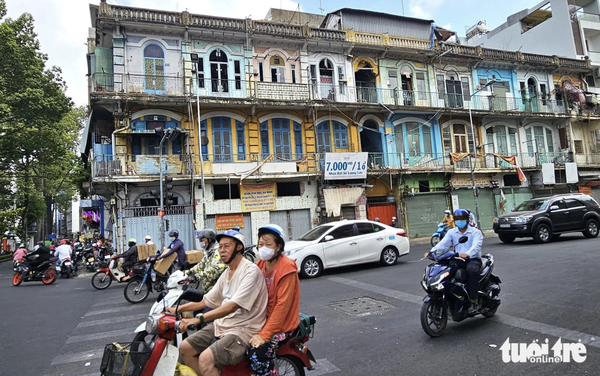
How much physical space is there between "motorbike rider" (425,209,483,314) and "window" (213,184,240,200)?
1415 cm

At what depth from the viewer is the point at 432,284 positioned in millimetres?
4855

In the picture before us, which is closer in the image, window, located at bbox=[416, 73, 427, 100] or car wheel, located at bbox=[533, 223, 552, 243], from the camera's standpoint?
car wheel, located at bbox=[533, 223, 552, 243]

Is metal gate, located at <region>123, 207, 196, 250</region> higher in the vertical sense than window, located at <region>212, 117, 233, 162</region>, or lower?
lower

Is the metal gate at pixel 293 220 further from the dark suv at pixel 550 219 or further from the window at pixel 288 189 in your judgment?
the dark suv at pixel 550 219

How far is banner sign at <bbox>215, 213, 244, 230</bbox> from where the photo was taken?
18375mm

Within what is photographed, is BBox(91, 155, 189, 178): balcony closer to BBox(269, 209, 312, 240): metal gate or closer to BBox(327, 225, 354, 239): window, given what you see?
BBox(269, 209, 312, 240): metal gate

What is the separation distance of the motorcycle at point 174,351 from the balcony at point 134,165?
14.8 meters

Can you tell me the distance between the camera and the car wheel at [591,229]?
1483 cm

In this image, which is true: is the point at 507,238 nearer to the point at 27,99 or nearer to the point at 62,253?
the point at 62,253

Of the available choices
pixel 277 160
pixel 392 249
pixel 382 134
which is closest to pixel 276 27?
pixel 277 160

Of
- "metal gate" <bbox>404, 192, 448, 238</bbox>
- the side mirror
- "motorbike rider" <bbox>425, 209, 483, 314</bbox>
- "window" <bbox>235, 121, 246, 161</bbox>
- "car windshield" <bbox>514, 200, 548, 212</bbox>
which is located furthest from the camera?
"metal gate" <bbox>404, 192, 448, 238</bbox>

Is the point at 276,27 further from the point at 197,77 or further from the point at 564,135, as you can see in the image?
the point at 564,135

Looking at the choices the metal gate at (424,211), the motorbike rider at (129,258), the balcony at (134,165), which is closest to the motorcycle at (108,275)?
Answer: the motorbike rider at (129,258)

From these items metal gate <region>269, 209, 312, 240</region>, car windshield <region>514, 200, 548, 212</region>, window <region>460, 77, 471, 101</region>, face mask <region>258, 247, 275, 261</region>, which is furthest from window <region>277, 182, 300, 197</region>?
face mask <region>258, 247, 275, 261</region>
